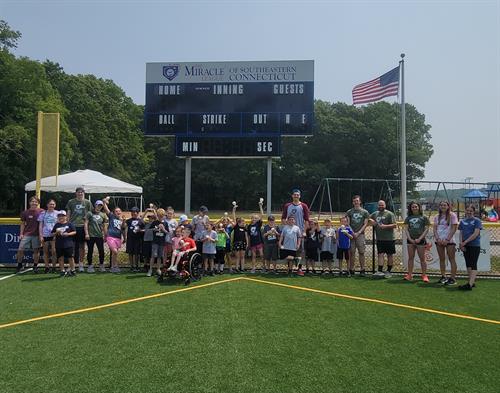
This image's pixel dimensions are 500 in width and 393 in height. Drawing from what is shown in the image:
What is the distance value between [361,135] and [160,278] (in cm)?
5616

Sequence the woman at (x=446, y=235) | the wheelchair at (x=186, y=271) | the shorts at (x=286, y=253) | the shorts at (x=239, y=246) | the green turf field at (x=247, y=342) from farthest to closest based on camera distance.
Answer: the shorts at (x=239, y=246)
the shorts at (x=286, y=253)
the woman at (x=446, y=235)
the wheelchair at (x=186, y=271)
the green turf field at (x=247, y=342)

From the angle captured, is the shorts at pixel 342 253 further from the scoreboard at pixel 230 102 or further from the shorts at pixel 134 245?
the scoreboard at pixel 230 102

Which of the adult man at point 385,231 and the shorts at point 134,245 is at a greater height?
the adult man at point 385,231

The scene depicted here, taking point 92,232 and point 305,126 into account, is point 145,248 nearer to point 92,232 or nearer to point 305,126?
point 92,232

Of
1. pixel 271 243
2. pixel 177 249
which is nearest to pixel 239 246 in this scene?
pixel 271 243

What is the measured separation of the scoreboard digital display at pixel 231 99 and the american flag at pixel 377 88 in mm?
2406

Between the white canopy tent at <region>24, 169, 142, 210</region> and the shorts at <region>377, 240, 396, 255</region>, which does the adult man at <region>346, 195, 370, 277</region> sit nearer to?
the shorts at <region>377, 240, 396, 255</region>

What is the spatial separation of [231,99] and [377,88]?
6.14 metres

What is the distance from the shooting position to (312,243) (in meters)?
10.4

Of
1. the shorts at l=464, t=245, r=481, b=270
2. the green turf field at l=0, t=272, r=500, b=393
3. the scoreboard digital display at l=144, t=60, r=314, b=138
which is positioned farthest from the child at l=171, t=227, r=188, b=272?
the scoreboard digital display at l=144, t=60, r=314, b=138

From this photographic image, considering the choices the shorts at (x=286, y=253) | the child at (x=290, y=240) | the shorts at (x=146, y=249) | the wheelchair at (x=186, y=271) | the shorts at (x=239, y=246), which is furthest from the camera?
the shorts at (x=239, y=246)

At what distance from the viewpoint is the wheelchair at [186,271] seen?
9.11m

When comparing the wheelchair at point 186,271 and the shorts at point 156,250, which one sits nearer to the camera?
the wheelchair at point 186,271

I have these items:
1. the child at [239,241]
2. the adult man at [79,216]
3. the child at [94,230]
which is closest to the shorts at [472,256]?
the child at [239,241]
